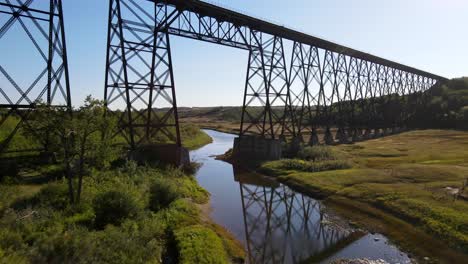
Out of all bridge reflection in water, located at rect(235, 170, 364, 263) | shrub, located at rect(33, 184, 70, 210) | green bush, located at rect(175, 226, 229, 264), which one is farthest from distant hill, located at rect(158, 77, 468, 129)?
shrub, located at rect(33, 184, 70, 210)

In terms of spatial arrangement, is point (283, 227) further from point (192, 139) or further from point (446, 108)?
point (446, 108)

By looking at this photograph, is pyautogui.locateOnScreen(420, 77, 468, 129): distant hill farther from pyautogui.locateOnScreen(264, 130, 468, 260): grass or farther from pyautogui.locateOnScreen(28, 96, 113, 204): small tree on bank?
pyautogui.locateOnScreen(28, 96, 113, 204): small tree on bank

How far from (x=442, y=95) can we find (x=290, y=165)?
63.4 metres

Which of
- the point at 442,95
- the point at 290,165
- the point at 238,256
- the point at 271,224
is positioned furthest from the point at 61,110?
the point at 442,95

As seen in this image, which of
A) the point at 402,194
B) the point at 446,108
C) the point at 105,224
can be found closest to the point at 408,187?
the point at 402,194

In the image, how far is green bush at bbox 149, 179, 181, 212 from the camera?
14363 mm

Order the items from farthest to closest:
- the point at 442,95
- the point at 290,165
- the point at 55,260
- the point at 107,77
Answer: the point at 442,95
the point at 290,165
the point at 107,77
the point at 55,260

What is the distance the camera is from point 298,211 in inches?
677

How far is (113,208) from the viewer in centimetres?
1171

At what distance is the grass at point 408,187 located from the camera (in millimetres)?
13797

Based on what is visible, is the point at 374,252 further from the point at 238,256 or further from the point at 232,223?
the point at 232,223

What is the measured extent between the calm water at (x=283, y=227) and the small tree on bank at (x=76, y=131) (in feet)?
18.5

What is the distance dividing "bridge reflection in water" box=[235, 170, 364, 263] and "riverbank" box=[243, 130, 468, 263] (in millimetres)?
1346

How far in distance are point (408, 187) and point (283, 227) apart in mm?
8001
